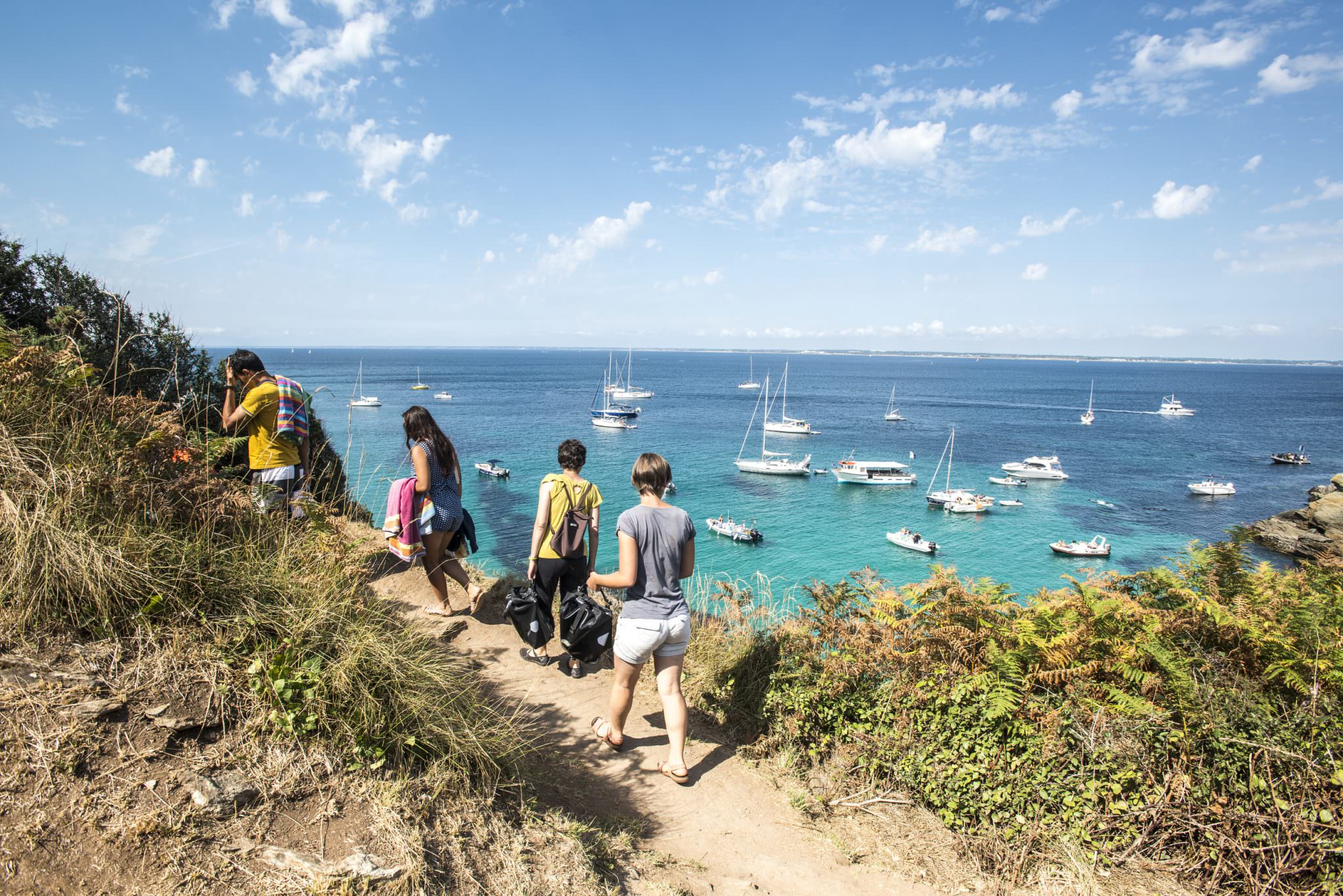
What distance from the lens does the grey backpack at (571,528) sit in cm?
482

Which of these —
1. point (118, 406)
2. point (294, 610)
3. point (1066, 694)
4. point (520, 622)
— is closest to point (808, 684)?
point (1066, 694)

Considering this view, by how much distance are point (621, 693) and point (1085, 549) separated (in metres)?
33.1

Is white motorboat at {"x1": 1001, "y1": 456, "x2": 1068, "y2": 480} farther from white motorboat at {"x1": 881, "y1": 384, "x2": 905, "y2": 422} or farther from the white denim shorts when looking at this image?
the white denim shorts

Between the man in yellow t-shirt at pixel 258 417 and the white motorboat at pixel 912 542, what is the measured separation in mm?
29653

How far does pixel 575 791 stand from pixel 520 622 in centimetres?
166

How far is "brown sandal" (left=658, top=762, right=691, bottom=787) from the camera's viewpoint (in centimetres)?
402

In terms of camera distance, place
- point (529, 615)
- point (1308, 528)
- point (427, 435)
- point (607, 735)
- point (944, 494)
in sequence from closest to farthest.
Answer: point (607, 735)
point (529, 615)
point (427, 435)
point (1308, 528)
point (944, 494)

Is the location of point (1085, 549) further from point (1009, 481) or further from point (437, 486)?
point (437, 486)

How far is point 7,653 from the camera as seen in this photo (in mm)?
2527

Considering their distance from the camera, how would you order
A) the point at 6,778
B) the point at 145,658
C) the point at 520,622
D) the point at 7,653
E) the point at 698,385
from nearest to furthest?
the point at 6,778
the point at 7,653
the point at 145,658
the point at 520,622
the point at 698,385

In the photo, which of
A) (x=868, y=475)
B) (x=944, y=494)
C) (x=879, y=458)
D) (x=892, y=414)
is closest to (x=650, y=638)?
(x=944, y=494)

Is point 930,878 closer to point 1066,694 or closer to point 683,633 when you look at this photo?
point 1066,694

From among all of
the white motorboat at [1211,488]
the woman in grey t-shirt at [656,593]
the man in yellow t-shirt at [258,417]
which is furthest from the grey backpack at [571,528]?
the white motorboat at [1211,488]

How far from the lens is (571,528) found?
15.8ft
